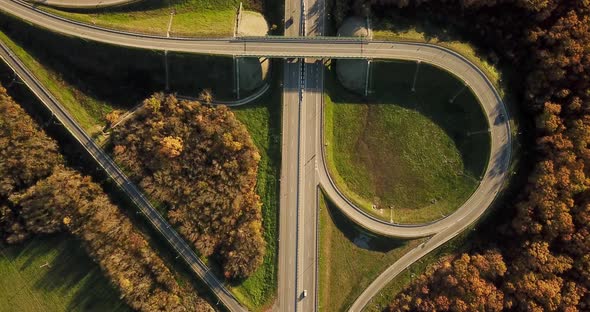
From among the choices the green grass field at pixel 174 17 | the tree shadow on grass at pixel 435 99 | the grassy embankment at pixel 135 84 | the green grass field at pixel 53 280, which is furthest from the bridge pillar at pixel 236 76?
the green grass field at pixel 53 280

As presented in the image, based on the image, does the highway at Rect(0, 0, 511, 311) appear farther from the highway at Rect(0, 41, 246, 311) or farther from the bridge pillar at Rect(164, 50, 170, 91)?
the highway at Rect(0, 41, 246, 311)

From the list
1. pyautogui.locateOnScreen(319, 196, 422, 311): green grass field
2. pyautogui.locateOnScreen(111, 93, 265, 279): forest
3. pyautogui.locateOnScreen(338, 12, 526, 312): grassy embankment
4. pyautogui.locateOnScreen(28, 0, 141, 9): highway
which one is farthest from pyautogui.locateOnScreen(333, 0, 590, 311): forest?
pyautogui.locateOnScreen(28, 0, 141, 9): highway

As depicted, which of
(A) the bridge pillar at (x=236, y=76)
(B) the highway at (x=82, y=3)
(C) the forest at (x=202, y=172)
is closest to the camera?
(C) the forest at (x=202, y=172)

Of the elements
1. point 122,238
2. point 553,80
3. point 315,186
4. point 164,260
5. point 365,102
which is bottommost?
point 164,260

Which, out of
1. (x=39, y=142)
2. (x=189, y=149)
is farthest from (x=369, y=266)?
(x=39, y=142)

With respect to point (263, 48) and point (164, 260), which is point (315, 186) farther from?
point (164, 260)

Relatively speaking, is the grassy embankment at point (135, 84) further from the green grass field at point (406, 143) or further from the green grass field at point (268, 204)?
the green grass field at point (406, 143)

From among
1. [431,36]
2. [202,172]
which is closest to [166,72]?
[202,172]
